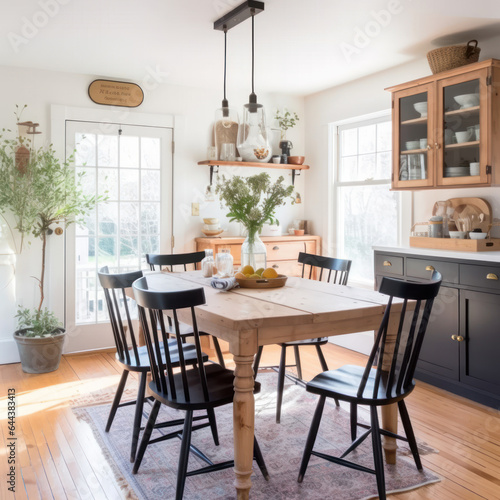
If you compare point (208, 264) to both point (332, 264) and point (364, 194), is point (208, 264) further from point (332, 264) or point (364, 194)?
point (364, 194)

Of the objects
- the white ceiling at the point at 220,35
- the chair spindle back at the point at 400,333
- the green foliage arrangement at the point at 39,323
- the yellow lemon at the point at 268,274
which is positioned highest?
the white ceiling at the point at 220,35

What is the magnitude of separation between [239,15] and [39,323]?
9.09ft

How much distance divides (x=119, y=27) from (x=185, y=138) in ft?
5.39

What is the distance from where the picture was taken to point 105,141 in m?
4.75

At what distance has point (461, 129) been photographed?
3609mm

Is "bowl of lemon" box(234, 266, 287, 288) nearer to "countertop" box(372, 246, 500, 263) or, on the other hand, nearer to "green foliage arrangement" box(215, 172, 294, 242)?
"green foliage arrangement" box(215, 172, 294, 242)

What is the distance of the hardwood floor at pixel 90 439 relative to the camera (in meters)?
2.37

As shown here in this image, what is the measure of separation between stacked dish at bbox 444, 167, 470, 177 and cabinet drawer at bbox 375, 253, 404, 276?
2.28ft

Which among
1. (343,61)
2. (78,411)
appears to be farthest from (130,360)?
(343,61)

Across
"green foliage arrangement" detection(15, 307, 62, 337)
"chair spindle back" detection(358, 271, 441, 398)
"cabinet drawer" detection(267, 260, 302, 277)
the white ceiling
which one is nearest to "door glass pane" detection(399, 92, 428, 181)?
the white ceiling

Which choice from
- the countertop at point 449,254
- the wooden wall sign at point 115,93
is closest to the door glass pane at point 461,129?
the countertop at point 449,254

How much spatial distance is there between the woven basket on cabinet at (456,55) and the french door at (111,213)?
2.47 meters

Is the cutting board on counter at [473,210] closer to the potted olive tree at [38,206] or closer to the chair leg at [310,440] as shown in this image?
the chair leg at [310,440]

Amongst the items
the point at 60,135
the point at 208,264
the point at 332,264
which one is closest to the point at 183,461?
the point at 208,264
